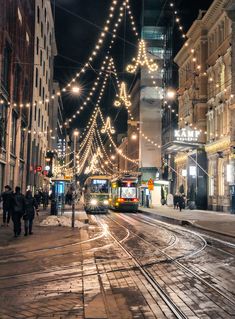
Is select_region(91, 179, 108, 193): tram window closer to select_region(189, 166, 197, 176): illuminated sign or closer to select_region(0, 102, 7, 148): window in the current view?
select_region(189, 166, 197, 176): illuminated sign

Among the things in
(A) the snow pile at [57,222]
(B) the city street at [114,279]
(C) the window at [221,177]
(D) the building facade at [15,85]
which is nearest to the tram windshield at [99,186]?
Result: (D) the building facade at [15,85]

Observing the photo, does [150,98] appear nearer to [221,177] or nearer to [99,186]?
[221,177]

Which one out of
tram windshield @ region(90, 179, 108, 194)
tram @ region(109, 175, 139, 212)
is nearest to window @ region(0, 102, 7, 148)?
tram windshield @ region(90, 179, 108, 194)

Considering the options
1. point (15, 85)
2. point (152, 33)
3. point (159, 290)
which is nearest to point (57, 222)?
point (15, 85)

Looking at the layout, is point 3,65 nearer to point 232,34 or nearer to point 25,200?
point 25,200

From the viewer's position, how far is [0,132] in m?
28.9

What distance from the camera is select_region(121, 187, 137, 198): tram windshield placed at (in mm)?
47544

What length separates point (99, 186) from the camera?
44.6 meters

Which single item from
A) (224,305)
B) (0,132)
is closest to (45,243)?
(224,305)

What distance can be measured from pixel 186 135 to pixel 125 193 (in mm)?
8376

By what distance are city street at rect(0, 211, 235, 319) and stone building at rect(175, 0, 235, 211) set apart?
25.6 m

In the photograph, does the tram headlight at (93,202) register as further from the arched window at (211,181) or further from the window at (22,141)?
the arched window at (211,181)

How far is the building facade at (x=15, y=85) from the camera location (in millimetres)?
31453

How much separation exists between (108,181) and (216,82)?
1377cm
